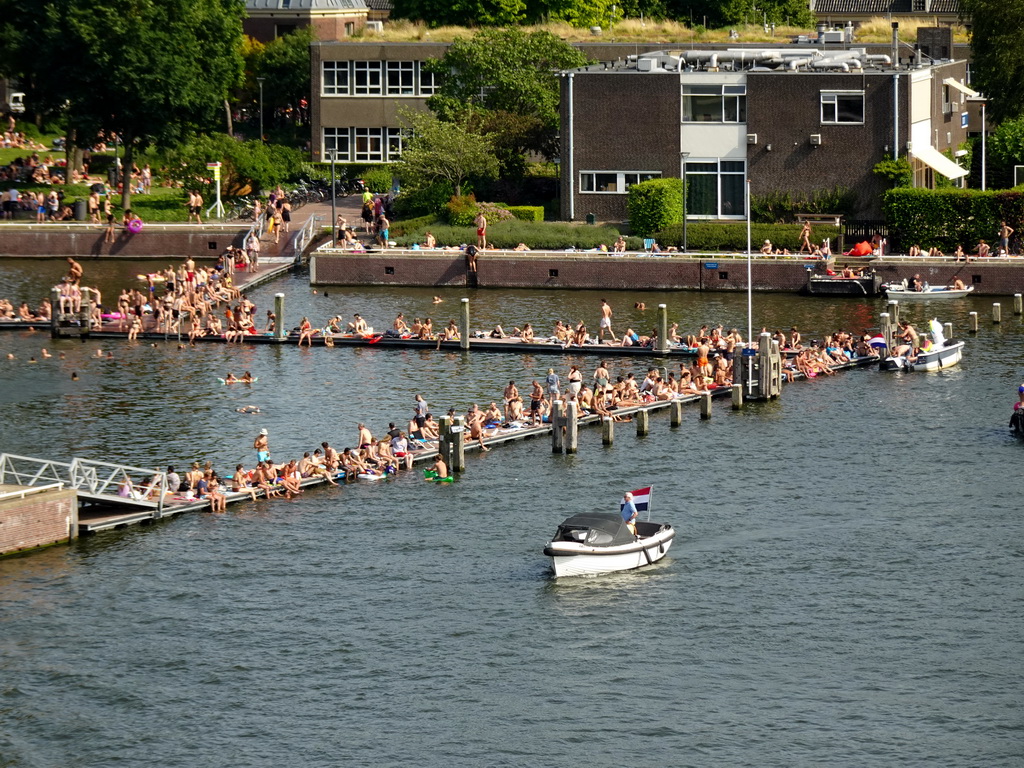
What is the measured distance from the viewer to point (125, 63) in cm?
10656

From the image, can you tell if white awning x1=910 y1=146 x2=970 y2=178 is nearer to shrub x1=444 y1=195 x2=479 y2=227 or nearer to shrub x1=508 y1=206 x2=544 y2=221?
shrub x1=508 y1=206 x2=544 y2=221

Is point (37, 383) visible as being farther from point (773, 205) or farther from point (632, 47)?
point (632, 47)

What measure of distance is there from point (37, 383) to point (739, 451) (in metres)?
29.5

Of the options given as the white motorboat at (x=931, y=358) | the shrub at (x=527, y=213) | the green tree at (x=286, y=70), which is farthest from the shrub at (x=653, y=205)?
the green tree at (x=286, y=70)

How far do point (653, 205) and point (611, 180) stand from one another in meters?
4.83

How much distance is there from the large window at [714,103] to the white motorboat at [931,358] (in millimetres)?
26462

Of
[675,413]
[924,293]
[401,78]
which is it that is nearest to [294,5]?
[401,78]

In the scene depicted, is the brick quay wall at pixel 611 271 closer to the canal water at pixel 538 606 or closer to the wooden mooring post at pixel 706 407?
the canal water at pixel 538 606

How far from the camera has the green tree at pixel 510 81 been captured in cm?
11119

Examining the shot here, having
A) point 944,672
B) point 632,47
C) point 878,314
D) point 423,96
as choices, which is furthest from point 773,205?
point 944,672

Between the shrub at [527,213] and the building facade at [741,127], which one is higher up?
the building facade at [741,127]

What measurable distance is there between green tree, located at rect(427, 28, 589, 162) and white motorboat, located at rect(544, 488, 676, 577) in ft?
195

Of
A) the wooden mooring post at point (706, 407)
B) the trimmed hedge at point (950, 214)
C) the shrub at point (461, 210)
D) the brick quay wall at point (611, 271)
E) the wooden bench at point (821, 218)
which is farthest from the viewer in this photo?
→ the shrub at point (461, 210)

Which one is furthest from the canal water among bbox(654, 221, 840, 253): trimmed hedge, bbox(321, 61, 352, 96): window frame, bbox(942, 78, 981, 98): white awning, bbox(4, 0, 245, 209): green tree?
bbox(321, 61, 352, 96): window frame
